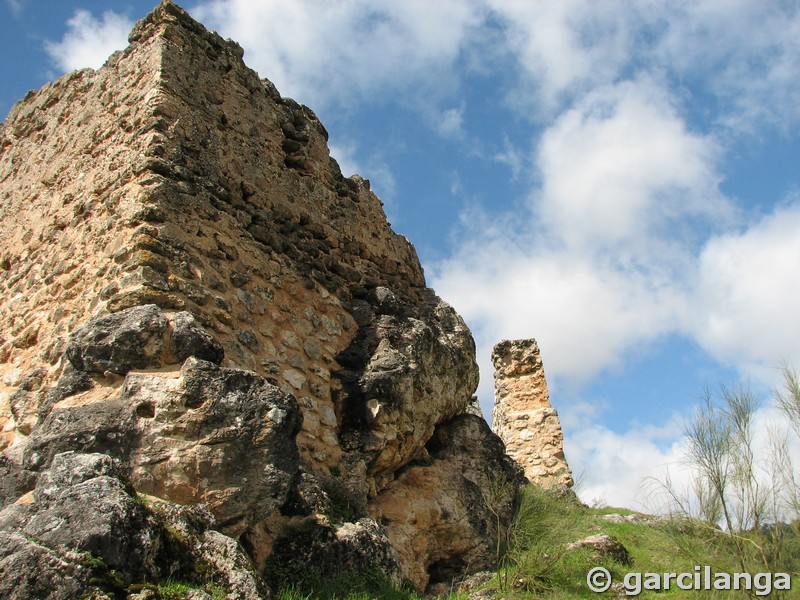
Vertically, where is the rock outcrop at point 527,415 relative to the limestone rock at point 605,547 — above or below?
above

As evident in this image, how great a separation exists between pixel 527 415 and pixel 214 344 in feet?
30.3

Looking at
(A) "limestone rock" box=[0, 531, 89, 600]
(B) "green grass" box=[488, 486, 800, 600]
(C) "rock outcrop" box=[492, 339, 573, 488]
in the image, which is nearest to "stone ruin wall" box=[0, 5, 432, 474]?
(B) "green grass" box=[488, 486, 800, 600]

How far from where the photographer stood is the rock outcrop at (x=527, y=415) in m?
12.4

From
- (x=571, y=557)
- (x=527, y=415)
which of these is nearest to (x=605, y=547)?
(x=571, y=557)

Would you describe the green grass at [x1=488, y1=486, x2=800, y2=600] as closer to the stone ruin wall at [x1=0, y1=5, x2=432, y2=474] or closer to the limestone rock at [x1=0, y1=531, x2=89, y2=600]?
the stone ruin wall at [x1=0, y1=5, x2=432, y2=474]

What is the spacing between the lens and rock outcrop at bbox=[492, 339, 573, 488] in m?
12.4

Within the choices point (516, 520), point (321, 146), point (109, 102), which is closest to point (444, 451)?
point (516, 520)

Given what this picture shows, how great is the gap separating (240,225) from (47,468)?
2.90 metres

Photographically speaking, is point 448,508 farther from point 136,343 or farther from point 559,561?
point 136,343

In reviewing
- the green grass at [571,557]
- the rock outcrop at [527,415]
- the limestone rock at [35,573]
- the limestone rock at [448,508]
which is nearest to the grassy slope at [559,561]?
the green grass at [571,557]

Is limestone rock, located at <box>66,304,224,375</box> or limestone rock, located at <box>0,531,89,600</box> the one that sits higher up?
limestone rock, located at <box>66,304,224,375</box>

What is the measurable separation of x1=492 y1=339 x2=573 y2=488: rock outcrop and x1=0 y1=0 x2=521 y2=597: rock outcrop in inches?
199

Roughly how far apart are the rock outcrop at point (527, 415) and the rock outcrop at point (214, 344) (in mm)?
5043

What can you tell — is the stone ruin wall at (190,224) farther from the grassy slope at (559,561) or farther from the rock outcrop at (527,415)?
the rock outcrop at (527,415)
